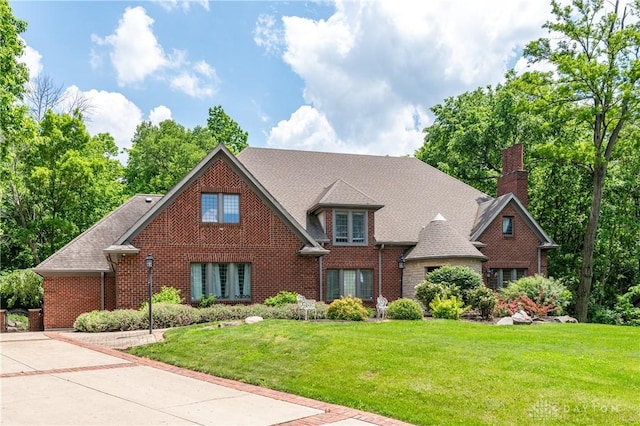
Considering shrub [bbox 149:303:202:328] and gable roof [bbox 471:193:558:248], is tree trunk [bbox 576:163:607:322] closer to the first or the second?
gable roof [bbox 471:193:558:248]

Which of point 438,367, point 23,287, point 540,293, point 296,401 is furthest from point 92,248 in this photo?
point 540,293

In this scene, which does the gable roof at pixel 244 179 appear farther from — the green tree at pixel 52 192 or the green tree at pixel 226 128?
the green tree at pixel 226 128

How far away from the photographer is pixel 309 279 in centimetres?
2255

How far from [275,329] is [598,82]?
22330mm

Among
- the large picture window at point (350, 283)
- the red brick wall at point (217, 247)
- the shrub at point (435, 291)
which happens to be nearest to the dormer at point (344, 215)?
the large picture window at point (350, 283)

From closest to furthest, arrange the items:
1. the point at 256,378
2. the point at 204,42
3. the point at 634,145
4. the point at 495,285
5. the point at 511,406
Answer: the point at 511,406, the point at 256,378, the point at 204,42, the point at 495,285, the point at 634,145

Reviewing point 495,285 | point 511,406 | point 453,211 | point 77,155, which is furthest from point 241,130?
point 511,406

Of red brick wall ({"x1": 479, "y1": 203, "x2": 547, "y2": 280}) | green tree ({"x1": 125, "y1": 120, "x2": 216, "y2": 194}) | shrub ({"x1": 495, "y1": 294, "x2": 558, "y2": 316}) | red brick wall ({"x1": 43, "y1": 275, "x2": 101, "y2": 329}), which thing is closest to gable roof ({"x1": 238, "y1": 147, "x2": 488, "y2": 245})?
red brick wall ({"x1": 479, "y1": 203, "x2": 547, "y2": 280})

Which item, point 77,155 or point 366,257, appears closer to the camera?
point 366,257

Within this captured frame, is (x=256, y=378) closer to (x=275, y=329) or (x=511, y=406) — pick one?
(x=275, y=329)

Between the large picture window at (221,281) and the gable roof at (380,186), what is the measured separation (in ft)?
14.9

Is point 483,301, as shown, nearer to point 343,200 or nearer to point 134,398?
point 343,200

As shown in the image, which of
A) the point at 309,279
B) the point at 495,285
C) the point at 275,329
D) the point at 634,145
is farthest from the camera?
the point at 634,145

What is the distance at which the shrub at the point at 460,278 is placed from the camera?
21703 millimetres
